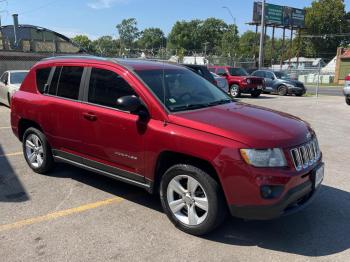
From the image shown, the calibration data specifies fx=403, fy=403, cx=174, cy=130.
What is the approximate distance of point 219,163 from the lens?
383 cm

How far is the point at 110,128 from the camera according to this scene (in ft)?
15.6

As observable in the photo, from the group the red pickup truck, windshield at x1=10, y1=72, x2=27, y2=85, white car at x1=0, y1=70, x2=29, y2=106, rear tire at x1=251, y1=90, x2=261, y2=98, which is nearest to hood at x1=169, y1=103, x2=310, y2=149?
white car at x1=0, y1=70, x2=29, y2=106

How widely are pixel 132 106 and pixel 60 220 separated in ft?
4.99

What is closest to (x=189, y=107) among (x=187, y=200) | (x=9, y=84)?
(x=187, y=200)

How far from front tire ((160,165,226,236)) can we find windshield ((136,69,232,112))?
762mm

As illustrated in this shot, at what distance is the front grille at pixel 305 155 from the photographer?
3955mm

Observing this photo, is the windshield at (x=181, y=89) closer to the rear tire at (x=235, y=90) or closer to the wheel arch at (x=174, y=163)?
the wheel arch at (x=174, y=163)

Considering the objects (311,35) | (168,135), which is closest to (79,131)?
(168,135)

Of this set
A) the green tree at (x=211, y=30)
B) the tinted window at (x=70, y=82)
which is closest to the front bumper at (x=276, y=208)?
the tinted window at (x=70, y=82)

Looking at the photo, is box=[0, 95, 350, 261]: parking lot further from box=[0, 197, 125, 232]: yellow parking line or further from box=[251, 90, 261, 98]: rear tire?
box=[251, 90, 261, 98]: rear tire

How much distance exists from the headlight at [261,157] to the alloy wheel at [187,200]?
594 mm

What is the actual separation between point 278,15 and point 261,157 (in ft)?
230

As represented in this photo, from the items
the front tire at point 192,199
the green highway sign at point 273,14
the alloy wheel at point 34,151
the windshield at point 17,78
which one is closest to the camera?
the front tire at point 192,199

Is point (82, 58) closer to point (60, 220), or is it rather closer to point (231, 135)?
point (60, 220)
